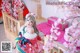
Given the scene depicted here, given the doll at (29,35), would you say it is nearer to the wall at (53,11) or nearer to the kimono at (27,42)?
the kimono at (27,42)

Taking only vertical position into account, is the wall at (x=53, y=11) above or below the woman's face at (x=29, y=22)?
above

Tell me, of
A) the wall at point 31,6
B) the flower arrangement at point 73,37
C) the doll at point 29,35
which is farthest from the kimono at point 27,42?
the flower arrangement at point 73,37

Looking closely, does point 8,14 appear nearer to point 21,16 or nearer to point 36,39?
point 21,16

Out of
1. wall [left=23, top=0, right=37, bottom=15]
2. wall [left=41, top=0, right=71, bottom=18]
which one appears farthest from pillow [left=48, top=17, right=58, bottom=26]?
wall [left=23, top=0, right=37, bottom=15]

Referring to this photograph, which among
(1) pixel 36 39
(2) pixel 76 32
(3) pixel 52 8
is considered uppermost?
(3) pixel 52 8

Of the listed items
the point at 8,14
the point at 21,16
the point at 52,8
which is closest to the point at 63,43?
the point at 52,8

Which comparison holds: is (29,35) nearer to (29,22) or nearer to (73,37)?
(29,22)

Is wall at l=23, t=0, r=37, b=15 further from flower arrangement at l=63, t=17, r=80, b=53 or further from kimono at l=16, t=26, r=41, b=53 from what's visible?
flower arrangement at l=63, t=17, r=80, b=53

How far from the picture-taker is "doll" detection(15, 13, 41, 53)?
94cm

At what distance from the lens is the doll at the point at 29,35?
94cm

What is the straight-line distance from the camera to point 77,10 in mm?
697

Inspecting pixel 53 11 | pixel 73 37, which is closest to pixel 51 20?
pixel 53 11

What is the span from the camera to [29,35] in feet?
3.15

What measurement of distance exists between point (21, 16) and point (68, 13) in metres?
0.41
